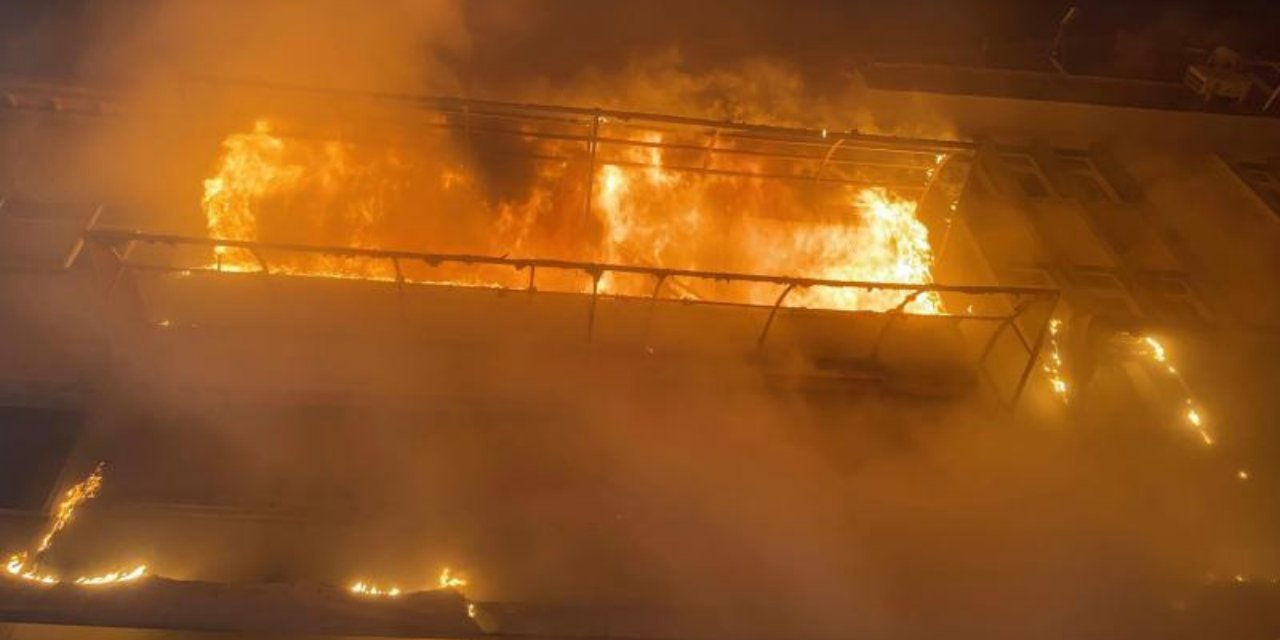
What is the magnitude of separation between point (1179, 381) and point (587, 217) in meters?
4.74

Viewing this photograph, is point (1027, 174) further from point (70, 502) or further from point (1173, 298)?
point (70, 502)

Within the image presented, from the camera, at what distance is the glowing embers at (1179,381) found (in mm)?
6105

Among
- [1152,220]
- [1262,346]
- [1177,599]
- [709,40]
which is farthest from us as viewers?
[709,40]

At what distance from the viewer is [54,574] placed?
455 centimetres

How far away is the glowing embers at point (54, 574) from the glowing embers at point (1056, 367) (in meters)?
5.89

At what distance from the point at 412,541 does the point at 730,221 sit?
4.22 metres

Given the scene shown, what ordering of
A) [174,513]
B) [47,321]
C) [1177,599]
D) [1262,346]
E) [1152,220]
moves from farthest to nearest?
[1152,220], [1262,346], [47,321], [1177,599], [174,513]

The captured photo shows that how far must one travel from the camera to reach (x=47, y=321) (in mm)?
5695

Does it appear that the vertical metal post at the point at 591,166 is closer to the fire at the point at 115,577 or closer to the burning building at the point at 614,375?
the burning building at the point at 614,375

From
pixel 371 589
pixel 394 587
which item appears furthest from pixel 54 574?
pixel 394 587

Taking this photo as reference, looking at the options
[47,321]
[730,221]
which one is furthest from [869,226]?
[47,321]

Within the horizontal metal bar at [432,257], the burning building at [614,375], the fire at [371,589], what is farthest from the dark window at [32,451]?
the fire at [371,589]

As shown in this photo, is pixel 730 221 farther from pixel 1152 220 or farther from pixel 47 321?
pixel 47 321

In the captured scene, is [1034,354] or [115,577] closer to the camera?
[115,577]
